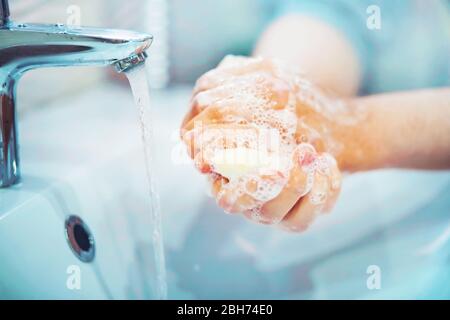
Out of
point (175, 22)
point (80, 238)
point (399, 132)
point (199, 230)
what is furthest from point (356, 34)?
point (80, 238)

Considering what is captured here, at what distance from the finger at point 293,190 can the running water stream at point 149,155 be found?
19 centimetres

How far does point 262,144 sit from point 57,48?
305mm

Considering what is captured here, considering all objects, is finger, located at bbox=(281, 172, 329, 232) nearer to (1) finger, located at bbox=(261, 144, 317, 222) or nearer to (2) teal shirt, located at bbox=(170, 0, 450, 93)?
(1) finger, located at bbox=(261, 144, 317, 222)

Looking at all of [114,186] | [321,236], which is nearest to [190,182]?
[114,186]

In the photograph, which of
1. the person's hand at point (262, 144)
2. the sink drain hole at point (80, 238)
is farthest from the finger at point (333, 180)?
the sink drain hole at point (80, 238)

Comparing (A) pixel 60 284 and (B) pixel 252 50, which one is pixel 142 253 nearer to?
(A) pixel 60 284

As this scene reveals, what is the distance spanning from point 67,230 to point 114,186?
127 mm

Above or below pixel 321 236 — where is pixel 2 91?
above

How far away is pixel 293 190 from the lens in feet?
2.16

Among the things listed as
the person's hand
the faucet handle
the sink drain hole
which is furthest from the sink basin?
the faucet handle

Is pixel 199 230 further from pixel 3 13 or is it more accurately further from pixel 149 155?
pixel 3 13

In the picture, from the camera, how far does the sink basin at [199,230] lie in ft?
2.54

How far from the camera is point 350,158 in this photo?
0.79m

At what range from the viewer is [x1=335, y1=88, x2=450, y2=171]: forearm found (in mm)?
785
